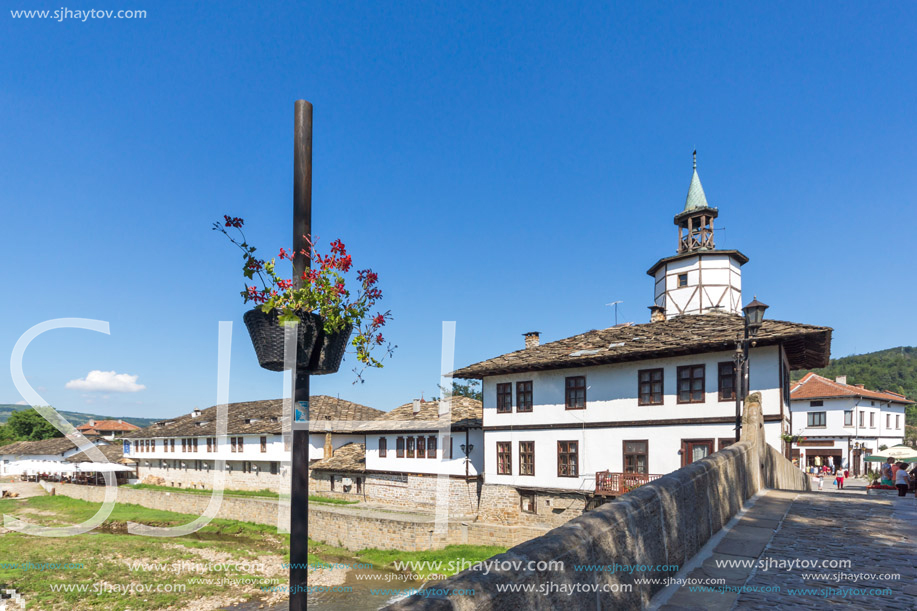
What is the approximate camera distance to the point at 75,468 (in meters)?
42.3

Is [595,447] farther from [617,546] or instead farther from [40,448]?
[40,448]

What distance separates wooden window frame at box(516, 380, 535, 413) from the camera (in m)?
23.8

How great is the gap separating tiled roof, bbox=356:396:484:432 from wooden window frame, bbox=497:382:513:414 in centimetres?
270

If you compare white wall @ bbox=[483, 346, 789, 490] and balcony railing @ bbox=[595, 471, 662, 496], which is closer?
white wall @ bbox=[483, 346, 789, 490]

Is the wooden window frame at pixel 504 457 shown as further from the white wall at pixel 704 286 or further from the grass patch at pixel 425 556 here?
the white wall at pixel 704 286

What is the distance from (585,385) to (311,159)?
68.9 feet

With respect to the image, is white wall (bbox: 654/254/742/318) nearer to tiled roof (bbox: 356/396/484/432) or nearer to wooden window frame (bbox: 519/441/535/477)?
tiled roof (bbox: 356/396/484/432)

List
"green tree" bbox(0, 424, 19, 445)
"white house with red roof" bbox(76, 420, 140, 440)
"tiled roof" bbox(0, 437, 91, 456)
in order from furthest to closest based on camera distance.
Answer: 1. "white house with red roof" bbox(76, 420, 140, 440)
2. "green tree" bbox(0, 424, 19, 445)
3. "tiled roof" bbox(0, 437, 91, 456)

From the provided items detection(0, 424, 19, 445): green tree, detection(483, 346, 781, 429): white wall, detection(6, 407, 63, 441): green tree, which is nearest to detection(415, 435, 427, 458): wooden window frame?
detection(483, 346, 781, 429): white wall

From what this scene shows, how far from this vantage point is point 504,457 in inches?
963

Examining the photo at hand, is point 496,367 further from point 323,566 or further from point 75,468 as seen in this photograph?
point 75,468

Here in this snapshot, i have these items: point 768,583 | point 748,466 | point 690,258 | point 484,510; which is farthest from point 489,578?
point 690,258

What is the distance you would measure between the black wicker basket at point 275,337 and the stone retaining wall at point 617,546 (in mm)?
1285

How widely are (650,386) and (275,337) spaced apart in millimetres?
20115
